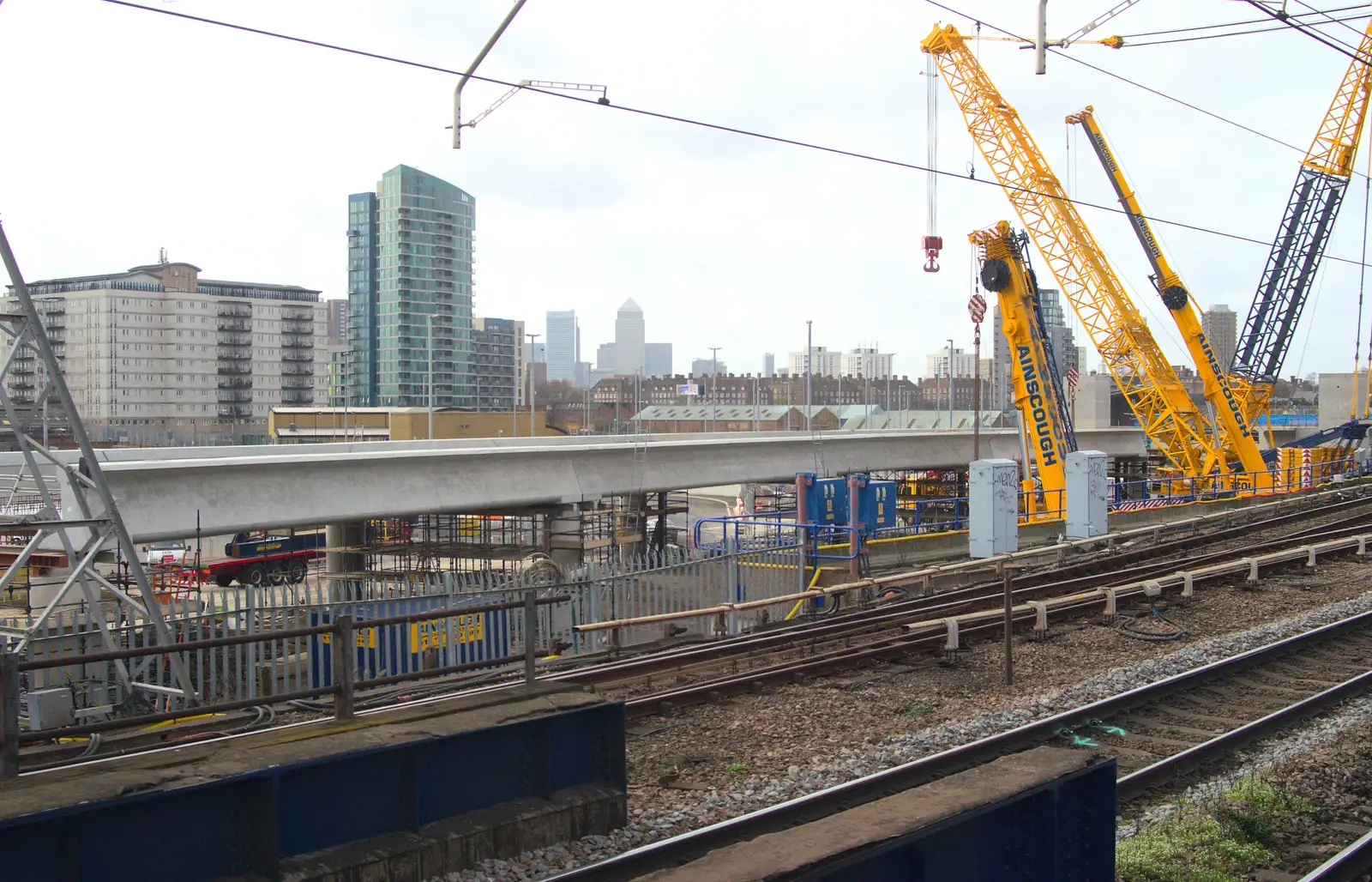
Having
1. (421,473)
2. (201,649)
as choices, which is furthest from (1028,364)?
(201,649)

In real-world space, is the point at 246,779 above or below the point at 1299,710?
above

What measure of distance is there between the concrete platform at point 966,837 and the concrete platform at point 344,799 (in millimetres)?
2092

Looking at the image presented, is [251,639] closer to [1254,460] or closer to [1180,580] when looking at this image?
[1180,580]

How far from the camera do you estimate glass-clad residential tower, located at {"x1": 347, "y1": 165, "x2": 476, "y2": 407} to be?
5103 inches

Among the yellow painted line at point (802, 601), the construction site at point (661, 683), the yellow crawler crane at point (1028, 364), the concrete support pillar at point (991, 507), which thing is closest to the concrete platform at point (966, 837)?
the construction site at point (661, 683)

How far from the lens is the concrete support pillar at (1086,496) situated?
28688 mm

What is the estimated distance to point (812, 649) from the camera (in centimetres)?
1482

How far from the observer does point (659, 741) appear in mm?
10508

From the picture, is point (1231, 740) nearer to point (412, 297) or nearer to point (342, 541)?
point (342, 541)

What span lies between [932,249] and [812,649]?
2588 cm

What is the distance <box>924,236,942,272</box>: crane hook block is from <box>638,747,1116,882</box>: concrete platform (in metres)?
33.1

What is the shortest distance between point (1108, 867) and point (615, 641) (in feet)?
30.4

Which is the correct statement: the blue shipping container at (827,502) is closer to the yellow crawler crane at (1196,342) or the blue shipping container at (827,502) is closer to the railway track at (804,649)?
the railway track at (804,649)

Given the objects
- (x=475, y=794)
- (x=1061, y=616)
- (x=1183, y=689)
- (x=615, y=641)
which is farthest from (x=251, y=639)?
(x=1061, y=616)
